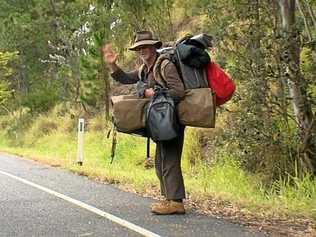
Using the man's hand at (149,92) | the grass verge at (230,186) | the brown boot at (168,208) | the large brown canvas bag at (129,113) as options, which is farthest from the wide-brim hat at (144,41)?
the grass verge at (230,186)

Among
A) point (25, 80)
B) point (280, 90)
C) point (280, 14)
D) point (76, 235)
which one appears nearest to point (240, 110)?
point (280, 90)

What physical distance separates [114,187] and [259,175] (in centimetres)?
233

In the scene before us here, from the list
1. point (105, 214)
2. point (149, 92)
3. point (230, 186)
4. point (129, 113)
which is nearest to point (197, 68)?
point (149, 92)

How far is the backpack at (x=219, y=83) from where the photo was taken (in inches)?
271

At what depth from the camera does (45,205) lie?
26.0 ft

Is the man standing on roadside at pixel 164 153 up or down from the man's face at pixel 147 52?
down

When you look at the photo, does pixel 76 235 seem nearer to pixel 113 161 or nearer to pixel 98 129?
pixel 113 161

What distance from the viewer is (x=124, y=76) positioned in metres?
7.56

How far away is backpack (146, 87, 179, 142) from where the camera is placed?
6781mm

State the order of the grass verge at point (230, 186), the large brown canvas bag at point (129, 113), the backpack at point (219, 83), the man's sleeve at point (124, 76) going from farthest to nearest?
the grass verge at point (230, 186) → the man's sleeve at point (124, 76) → the large brown canvas bag at point (129, 113) → the backpack at point (219, 83)

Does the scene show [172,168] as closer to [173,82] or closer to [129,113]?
[129,113]

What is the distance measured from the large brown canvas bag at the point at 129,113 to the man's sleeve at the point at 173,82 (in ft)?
1.09

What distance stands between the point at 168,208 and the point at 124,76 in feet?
5.52

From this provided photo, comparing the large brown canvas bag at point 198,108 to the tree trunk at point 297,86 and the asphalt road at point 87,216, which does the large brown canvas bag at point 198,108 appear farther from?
the tree trunk at point 297,86
